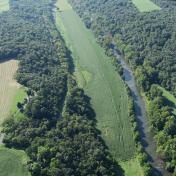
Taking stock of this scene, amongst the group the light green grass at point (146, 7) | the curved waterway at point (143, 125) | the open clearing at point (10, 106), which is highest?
the open clearing at point (10, 106)

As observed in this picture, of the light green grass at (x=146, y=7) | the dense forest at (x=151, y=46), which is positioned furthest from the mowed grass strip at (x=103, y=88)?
the light green grass at (x=146, y=7)

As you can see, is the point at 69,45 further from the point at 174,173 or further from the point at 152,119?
the point at 174,173

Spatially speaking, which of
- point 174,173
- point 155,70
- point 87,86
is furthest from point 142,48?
point 174,173

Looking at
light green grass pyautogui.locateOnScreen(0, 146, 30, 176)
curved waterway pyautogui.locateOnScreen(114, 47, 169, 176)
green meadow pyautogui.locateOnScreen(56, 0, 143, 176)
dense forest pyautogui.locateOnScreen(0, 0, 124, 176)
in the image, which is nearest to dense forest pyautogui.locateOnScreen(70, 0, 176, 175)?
curved waterway pyautogui.locateOnScreen(114, 47, 169, 176)

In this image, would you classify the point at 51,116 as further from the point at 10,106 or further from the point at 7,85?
the point at 7,85

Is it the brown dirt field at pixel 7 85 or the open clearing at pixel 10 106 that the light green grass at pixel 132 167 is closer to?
the open clearing at pixel 10 106

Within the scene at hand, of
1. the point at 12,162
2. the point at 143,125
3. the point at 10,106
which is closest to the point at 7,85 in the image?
the point at 10,106
